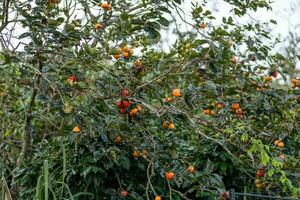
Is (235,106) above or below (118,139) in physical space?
below

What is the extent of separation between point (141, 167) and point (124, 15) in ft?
2.86

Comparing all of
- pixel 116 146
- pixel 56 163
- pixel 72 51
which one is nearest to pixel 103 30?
pixel 72 51

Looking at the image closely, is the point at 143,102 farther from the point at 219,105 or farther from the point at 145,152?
the point at 219,105

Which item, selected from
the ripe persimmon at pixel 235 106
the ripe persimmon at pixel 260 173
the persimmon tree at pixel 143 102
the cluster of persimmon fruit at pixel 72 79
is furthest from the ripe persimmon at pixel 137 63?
the ripe persimmon at pixel 260 173

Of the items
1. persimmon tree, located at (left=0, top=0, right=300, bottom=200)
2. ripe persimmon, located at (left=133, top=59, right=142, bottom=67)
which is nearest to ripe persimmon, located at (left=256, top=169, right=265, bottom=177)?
persimmon tree, located at (left=0, top=0, right=300, bottom=200)

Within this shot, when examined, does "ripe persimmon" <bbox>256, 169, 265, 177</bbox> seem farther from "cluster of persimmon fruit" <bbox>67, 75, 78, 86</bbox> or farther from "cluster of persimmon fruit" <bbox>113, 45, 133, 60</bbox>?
"cluster of persimmon fruit" <bbox>67, 75, 78, 86</bbox>

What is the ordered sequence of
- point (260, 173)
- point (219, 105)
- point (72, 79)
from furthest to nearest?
point (219, 105)
point (260, 173)
point (72, 79)

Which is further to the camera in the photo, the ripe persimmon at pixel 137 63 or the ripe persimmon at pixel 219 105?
the ripe persimmon at pixel 219 105

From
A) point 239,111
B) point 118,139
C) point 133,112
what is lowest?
point 239,111

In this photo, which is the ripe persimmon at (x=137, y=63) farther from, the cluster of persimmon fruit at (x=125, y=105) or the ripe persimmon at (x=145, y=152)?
the ripe persimmon at (x=145, y=152)

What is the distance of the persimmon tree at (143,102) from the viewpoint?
2416 mm

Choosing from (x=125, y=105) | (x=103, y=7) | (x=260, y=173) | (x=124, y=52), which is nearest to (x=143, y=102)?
(x=125, y=105)

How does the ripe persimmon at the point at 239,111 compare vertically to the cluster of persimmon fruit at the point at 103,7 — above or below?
below

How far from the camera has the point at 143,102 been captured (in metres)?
2.41
